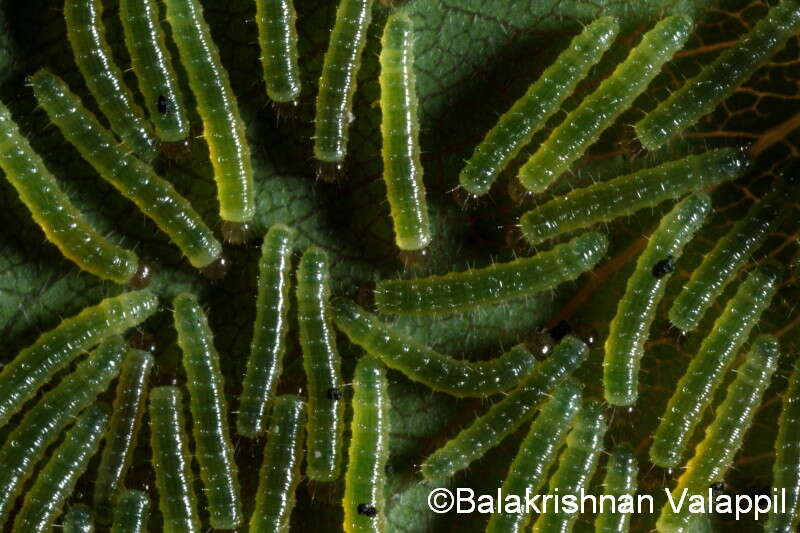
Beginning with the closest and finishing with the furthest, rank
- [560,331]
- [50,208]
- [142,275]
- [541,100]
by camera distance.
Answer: [50,208]
[541,100]
[142,275]
[560,331]

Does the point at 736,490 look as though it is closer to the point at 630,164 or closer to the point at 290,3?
the point at 630,164

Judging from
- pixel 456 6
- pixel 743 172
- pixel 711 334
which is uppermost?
pixel 456 6

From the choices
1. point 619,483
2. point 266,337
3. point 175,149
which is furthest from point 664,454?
point 175,149

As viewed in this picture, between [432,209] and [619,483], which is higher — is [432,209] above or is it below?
above

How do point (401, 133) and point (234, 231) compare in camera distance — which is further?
point (234, 231)

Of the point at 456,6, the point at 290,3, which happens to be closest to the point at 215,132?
the point at 290,3

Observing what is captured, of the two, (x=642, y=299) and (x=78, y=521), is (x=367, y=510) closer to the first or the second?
(x=78, y=521)
